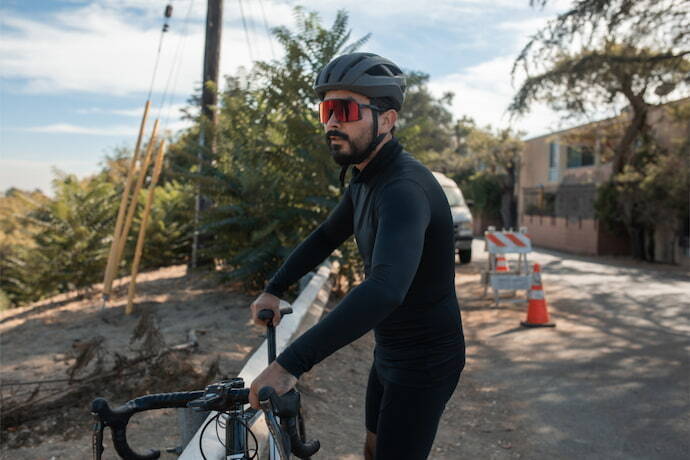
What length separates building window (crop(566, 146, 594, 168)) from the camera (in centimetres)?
3160

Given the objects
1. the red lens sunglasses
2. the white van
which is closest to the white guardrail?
the red lens sunglasses

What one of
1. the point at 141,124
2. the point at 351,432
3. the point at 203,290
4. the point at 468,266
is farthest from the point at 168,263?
the point at 351,432

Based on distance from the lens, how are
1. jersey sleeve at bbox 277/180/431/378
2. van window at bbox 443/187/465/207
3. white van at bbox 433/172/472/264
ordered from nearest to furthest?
jersey sleeve at bbox 277/180/431/378
white van at bbox 433/172/472/264
van window at bbox 443/187/465/207

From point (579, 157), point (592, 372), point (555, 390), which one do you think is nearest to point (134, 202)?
point (555, 390)

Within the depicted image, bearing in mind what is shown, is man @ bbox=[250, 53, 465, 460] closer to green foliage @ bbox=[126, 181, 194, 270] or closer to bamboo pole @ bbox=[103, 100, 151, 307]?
bamboo pole @ bbox=[103, 100, 151, 307]

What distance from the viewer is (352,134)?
97.2 inches

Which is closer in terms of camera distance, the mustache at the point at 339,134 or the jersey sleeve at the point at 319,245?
the mustache at the point at 339,134

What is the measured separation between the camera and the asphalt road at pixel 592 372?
502cm

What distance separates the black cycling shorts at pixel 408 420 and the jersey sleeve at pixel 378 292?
59cm

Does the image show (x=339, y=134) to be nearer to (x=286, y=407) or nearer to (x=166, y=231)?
(x=286, y=407)

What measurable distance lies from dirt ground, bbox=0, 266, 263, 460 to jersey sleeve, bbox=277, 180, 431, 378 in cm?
249

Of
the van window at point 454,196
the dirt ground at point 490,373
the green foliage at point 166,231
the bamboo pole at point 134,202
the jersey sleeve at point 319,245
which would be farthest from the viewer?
the van window at point 454,196

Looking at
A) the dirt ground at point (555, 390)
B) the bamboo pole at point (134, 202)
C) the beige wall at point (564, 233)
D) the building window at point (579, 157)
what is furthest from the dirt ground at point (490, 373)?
the building window at point (579, 157)

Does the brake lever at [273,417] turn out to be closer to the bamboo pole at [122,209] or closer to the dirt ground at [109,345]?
the dirt ground at [109,345]
